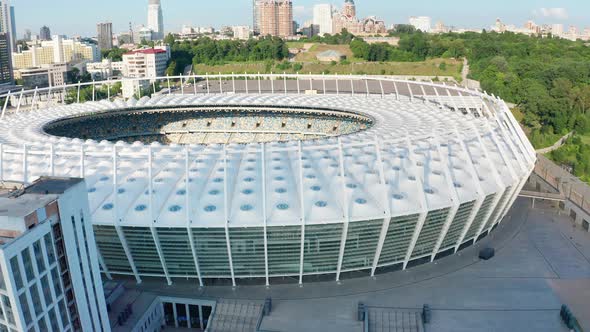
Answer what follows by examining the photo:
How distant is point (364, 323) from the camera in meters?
37.0

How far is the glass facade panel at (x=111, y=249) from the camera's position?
127 feet

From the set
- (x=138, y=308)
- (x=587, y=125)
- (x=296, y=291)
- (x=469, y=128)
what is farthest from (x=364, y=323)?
(x=587, y=125)

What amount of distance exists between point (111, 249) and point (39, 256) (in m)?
16.1

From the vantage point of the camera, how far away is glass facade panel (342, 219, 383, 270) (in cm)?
3944

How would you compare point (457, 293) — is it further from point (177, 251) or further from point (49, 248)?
point (49, 248)

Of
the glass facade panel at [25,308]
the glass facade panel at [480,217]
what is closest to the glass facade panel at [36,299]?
the glass facade panel at [25,308]

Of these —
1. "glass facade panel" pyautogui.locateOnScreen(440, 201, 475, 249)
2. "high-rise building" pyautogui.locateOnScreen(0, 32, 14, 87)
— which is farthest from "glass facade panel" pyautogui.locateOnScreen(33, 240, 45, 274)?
"high-rise building" pyautogui.locateOnScreen(0, 32, 14, 87)

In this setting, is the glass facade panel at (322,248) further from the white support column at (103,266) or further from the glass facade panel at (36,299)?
the glass facade panel at (36,299)

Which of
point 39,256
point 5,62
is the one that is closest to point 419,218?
point 39,256

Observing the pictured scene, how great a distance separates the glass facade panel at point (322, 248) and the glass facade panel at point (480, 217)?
13.7 meters

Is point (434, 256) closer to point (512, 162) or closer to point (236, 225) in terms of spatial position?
point (512, 162)

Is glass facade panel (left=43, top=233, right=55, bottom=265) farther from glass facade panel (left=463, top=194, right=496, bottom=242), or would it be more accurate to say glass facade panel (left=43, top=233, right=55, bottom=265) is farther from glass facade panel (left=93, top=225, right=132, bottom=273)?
glass facade panel (left=463, top=194, right=496, bottom=242)

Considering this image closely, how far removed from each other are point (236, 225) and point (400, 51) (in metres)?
153

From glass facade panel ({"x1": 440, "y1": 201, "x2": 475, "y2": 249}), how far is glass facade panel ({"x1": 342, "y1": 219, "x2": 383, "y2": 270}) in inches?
297
